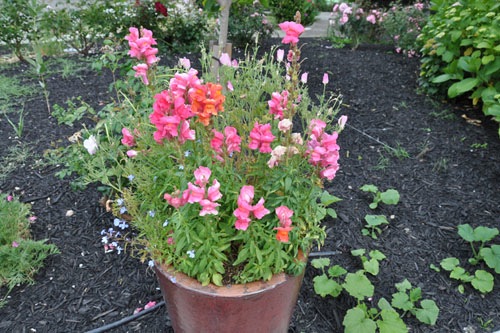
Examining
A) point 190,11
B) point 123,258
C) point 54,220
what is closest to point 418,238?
point 123,258

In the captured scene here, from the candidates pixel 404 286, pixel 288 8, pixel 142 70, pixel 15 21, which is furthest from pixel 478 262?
pixel 288 8

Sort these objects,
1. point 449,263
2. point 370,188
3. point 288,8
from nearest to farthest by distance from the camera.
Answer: point 449,263 → point 370,188 → point 288,8

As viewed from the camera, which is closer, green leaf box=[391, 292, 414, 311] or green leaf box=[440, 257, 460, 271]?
green leaf box=[391, 292, 414, 311]

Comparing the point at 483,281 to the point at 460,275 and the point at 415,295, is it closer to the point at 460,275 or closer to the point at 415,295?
the point at 460,275

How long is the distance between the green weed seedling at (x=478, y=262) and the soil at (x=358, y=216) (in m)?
0.06

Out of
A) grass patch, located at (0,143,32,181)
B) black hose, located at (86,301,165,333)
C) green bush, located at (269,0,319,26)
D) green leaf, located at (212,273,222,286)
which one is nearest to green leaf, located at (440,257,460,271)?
green leaf, located at (212,273,222,286)

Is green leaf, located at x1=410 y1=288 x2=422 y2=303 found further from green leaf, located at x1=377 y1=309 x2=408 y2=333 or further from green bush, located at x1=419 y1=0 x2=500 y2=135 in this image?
green bush, located at x1=419 y1=0 x2=500 y2=135

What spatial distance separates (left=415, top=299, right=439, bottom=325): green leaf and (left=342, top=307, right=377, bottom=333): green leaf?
293 millimetres

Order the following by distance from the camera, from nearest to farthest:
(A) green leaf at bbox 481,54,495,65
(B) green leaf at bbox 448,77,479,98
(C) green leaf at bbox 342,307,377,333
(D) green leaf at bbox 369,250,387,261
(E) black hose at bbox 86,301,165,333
Answer: 1. (C) green leaf at bbox 342,307,377,333
2. (E) black hose at bbox 86,301,165,333
3. (D) green leaf at bbox 369,250,387,261
4. (A) green leaf at bbox 481,54,495,65
5. (B) green leaf at bbox 448,77,479,98

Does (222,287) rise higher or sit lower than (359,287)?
higher

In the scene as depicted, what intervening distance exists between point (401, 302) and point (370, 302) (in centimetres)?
16

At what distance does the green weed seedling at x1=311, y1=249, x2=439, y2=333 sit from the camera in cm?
177

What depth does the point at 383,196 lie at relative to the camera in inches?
101

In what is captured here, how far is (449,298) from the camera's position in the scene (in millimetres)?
2070
